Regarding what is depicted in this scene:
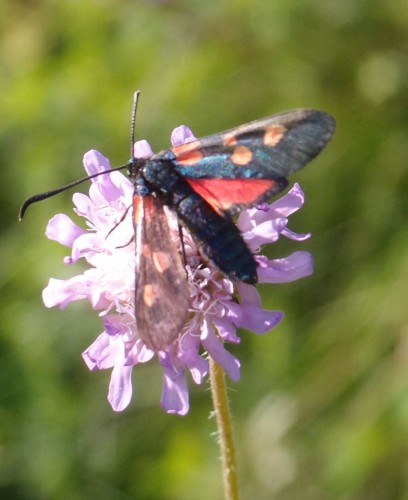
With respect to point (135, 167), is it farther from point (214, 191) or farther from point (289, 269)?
point (289, 269)

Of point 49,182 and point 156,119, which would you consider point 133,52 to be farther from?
point 49,182

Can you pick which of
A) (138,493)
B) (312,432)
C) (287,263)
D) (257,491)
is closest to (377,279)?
(312,432)

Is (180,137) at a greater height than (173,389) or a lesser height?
greater

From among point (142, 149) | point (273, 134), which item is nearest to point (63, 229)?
point (142, 149)

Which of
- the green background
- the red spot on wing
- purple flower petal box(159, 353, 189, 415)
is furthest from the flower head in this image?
the green background

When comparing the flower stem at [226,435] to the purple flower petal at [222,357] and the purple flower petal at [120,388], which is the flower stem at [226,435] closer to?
the purple flower petal at [222,357]

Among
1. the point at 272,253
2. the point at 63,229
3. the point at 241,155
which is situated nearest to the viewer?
the point at 241,155

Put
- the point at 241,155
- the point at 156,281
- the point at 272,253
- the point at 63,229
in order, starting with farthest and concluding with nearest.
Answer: the point at 272,253, the point at 63,229, the point at 241,155, the point at 156,281

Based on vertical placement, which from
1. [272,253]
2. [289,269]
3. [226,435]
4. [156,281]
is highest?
[156,281]
